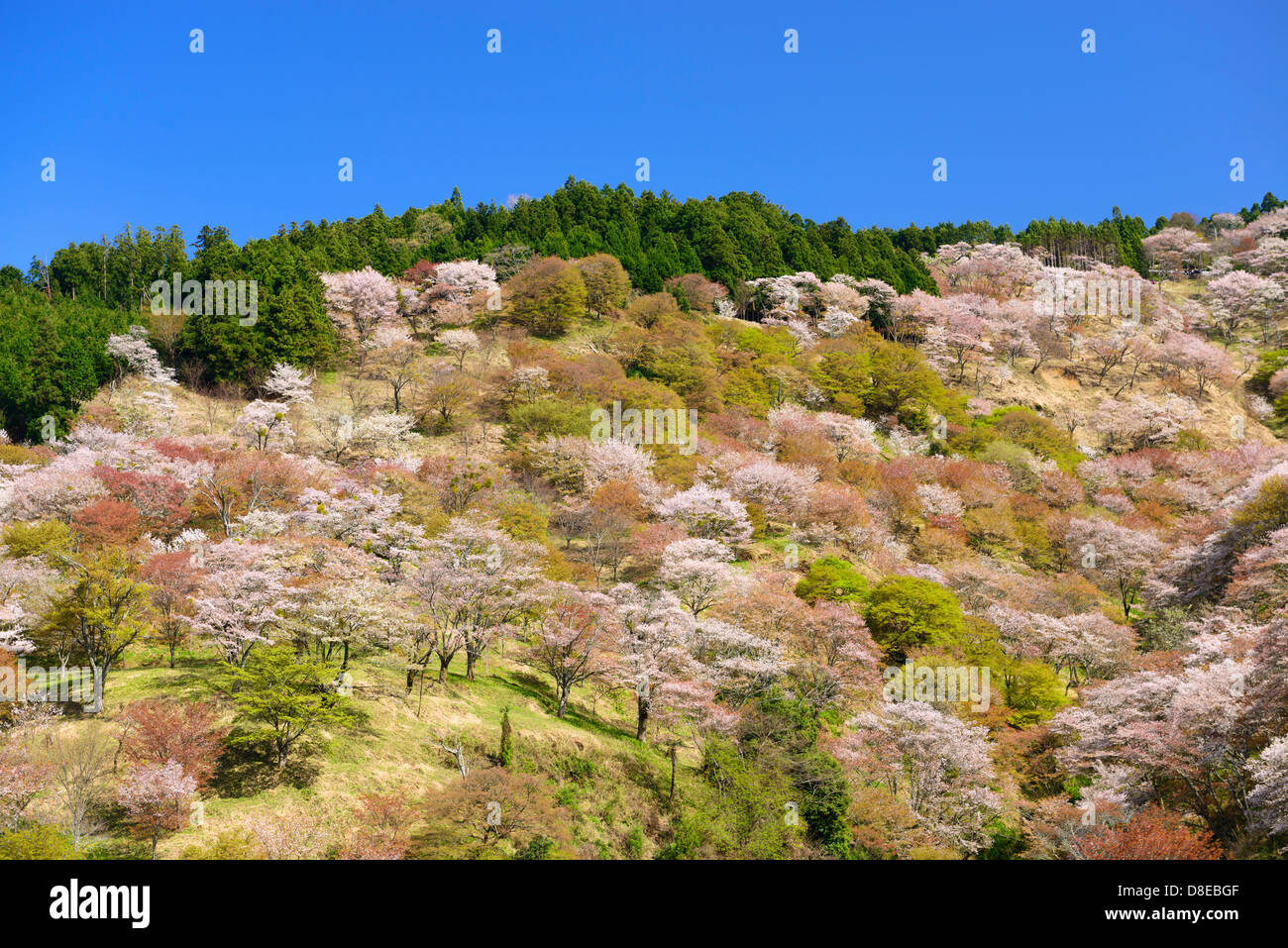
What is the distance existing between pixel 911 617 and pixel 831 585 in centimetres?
390

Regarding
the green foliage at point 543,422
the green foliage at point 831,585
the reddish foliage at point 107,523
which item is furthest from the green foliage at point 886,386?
the reddish foliage at point 107,523

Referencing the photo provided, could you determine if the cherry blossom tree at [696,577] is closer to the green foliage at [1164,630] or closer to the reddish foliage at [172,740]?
the green foliage at [1164,630]

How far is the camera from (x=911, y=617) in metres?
36.2

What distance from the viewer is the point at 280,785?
21531mm

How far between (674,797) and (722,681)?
4.82 meters

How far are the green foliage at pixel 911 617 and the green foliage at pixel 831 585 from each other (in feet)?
3.73

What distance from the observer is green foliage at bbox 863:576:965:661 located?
36000 mm

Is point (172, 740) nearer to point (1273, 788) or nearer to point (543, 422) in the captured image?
point (1273, 788)

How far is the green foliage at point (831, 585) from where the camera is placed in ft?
125

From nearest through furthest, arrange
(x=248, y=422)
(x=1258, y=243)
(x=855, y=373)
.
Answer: (x=248, y=422) < (x=855, y=373) < (x=1258, y=243)

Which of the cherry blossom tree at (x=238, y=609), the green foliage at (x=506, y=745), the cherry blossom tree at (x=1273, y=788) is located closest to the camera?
the cherry blossom tree at (x=1273, y=788)
